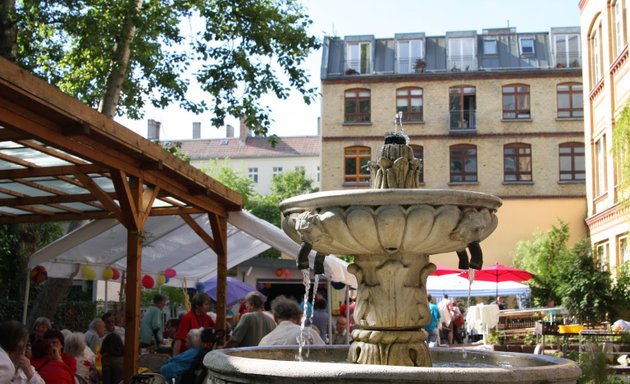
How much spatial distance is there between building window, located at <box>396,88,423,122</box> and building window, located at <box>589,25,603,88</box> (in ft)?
48.0

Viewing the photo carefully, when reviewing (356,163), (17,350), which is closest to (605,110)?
(356,163)

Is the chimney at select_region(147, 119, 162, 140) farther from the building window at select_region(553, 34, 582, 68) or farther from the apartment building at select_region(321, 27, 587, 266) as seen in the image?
the building window at select_region(553, 34, 582, 68)

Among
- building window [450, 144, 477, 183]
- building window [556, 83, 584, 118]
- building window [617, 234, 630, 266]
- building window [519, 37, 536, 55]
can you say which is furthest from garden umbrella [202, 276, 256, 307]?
building window [519, 37, 536, 55]

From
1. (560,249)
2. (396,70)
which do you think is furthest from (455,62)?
(560,249)

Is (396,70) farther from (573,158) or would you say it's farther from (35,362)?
(35,362)

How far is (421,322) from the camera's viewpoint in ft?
19.1

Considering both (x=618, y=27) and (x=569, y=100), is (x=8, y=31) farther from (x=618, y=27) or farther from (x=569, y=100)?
(x=569, y=100)

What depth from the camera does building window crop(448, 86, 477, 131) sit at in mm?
41000

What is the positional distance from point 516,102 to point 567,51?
3.98 meters

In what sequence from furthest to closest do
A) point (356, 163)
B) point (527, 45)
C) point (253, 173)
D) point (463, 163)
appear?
1. point (253, 173)
2. point (527, 45)
3. point (356, 163)
4. point (463, 163)

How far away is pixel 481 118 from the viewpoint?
40.9m

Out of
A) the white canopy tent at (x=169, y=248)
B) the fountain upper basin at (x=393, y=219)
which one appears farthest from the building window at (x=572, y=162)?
A: the fountain upper basin at (x=393, y=219)

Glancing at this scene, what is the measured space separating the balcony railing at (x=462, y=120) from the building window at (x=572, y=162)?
4.35 m

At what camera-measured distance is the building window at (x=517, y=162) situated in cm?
4019
